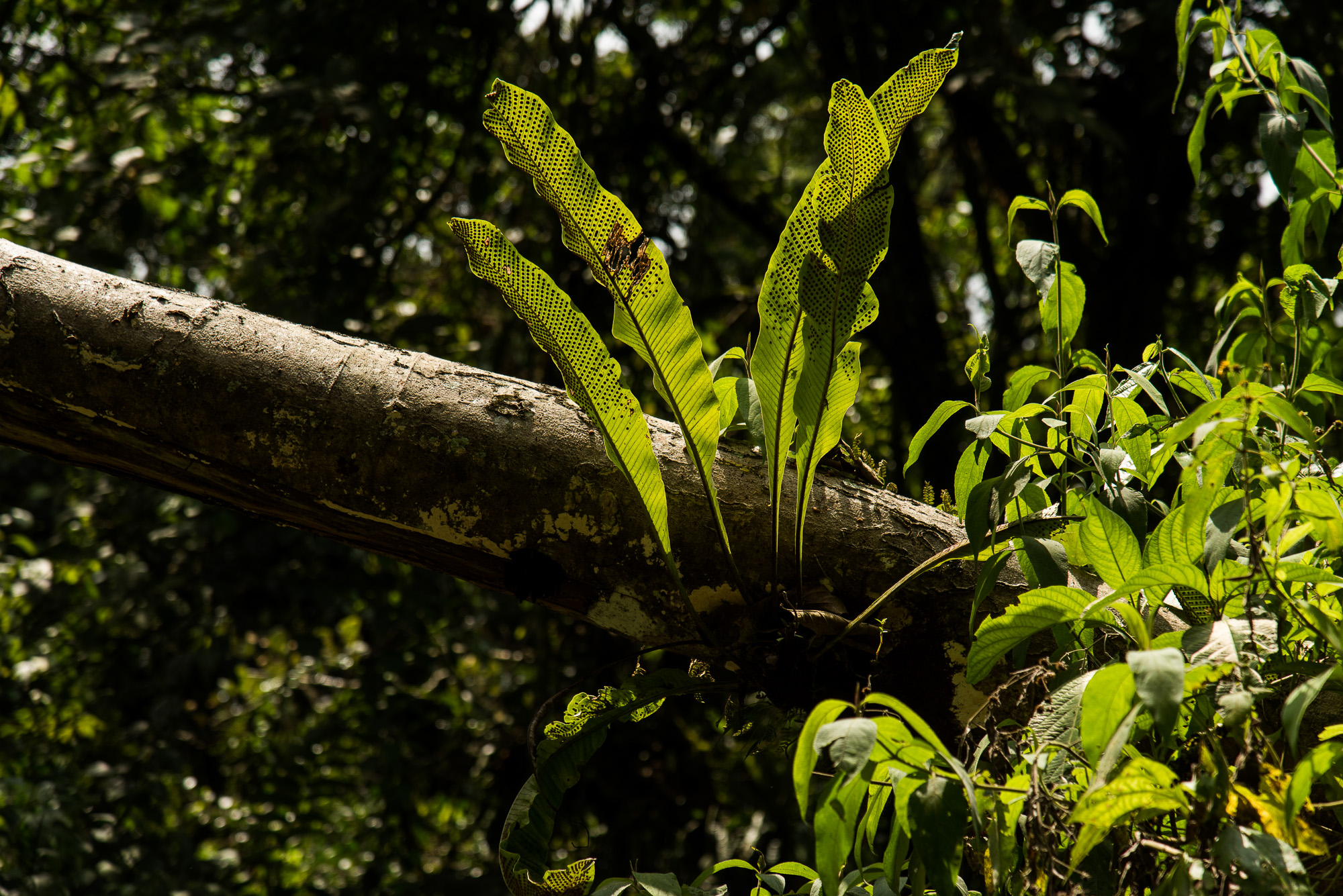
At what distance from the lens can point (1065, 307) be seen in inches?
37.0

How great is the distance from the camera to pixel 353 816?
3545mm

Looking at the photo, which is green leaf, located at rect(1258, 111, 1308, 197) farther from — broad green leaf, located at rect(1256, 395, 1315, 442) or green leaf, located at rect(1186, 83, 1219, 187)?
broad green leaf, located at rect(1256, 395, 1315, 442)

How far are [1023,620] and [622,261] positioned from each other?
1.59 feet

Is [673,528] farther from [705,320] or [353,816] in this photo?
[353,816]

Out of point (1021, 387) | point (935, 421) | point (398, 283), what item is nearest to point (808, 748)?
point (935, 421)

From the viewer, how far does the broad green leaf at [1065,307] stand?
3.04 ft

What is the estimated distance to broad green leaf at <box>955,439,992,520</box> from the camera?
91 cm

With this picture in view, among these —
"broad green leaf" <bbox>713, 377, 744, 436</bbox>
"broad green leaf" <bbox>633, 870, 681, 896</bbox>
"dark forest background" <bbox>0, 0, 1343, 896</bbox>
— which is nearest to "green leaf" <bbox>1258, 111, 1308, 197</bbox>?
"broad green leaf" <bbox>713, 377, 744, 436</bbox>

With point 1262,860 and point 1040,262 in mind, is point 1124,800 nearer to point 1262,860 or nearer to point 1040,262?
point 1262,860

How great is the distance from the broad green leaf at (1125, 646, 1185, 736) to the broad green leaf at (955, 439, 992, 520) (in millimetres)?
391

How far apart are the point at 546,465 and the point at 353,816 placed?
309 centimetres

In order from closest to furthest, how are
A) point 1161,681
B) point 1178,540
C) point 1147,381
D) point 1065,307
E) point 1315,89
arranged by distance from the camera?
point 1161,681 < point 1178,540 < point 1147,381 < point 1065,307 < point 1315,89

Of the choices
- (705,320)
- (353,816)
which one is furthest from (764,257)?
(353,816)

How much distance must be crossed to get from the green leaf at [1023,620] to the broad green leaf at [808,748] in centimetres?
19
